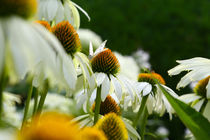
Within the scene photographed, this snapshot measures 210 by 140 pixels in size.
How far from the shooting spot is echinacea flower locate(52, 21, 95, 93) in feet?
1.82

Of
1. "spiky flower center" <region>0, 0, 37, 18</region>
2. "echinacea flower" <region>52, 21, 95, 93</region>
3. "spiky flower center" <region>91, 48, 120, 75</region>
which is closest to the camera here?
"spiky flower center" <region>0, 0, 37, 18</region>

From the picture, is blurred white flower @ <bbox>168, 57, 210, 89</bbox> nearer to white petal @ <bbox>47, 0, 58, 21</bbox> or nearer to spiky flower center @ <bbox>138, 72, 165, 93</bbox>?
spiky flower center @ <bbox>138, 72, 165, 93</bbox>

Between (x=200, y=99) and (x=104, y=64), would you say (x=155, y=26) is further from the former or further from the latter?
(x=104, y=64)

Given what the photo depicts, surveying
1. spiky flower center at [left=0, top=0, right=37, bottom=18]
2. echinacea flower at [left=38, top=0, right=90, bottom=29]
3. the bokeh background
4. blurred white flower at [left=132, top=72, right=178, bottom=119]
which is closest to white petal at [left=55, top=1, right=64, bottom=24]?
echinacea flower at [left=38, top=0, right=90, bottom=29]

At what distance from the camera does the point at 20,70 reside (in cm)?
26

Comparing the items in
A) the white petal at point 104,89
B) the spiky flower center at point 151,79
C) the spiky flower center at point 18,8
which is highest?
the spiky flower center at point 18,8

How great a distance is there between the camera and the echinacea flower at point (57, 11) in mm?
688

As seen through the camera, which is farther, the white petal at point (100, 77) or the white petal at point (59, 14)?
the white petal at point (59, 14)

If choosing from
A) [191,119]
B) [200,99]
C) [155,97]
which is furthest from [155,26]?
[191,119]

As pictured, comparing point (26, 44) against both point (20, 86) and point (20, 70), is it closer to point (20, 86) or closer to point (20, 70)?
point (20, 70)

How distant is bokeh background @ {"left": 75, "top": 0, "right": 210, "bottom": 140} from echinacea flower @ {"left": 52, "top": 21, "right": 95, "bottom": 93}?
2451 mm

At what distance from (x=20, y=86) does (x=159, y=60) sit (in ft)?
4.58

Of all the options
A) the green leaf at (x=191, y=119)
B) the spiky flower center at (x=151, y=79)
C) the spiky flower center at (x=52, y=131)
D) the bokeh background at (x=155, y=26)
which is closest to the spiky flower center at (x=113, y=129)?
the green leaf at (x=191, y=119)

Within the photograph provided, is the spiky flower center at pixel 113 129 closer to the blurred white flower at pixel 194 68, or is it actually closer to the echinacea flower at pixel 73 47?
the echinacea flower at pixel 73 47
